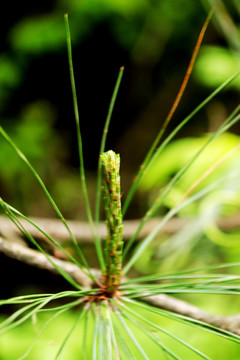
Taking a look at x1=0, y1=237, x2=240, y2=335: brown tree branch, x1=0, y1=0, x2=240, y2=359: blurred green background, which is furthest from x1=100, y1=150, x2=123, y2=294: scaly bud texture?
x1=0, y1=0, x2=240, y2=359: blurred green background

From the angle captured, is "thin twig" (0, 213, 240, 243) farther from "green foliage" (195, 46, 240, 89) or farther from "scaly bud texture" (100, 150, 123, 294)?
"green foliage" (195, 46, 240, 89)

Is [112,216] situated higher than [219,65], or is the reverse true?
[219,65]

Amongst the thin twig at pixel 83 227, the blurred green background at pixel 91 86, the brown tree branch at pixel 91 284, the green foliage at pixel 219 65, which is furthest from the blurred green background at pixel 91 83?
the brown tree branch at pixel 91 284

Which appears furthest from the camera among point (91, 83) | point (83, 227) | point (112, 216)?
point (91, 83)

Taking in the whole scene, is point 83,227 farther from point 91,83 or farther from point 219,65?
point 91,83

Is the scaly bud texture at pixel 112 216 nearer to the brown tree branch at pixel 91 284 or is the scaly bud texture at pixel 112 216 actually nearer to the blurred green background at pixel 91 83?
the brown tree branch at pixel 91 284

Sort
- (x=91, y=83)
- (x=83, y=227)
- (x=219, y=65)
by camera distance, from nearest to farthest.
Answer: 1. (x=83, y=227)
2. (x=219, y=65)
3. (x=91, y=83)

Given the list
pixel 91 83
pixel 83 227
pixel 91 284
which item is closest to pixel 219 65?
pixel 83 227
